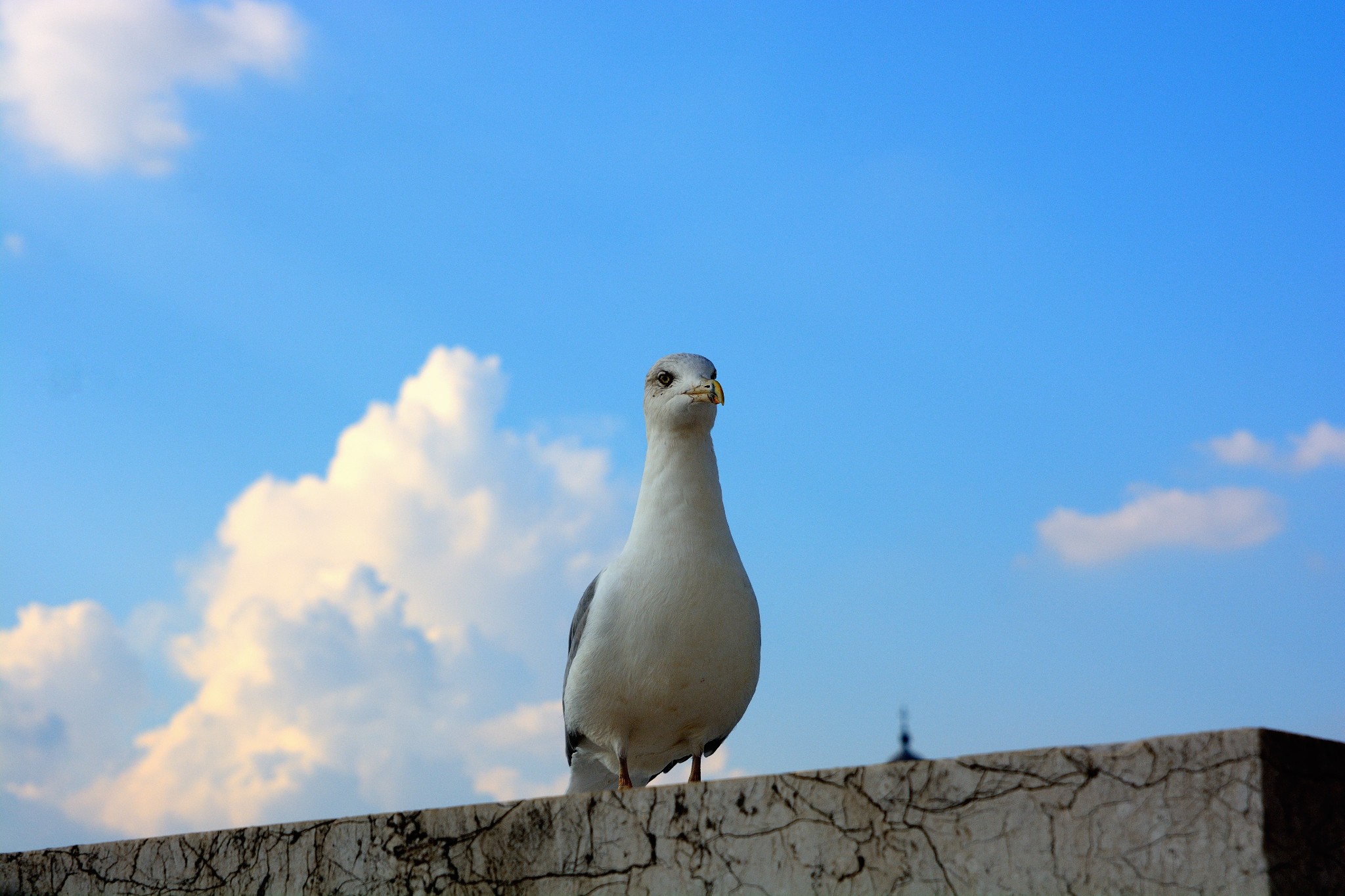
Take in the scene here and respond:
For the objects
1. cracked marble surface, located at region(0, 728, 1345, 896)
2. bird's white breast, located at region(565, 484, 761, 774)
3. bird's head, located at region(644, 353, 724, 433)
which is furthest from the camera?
bird's head, located at region(644, 353, 724, 433)

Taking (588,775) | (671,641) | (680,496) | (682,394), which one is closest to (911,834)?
(671,641)

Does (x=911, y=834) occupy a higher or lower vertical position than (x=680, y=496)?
lower

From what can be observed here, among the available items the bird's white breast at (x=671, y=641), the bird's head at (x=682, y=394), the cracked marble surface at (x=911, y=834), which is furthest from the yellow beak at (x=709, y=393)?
the cracked marble surface at (x=911, y=834)

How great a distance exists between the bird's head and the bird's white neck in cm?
5

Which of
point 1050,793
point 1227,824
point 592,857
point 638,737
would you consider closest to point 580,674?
point 638,737

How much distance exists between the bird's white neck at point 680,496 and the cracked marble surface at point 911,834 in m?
1.45

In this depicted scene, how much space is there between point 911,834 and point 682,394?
2.50 metres

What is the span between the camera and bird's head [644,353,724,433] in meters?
5.95

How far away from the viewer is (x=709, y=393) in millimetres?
5906

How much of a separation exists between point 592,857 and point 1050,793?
1815 millimetres

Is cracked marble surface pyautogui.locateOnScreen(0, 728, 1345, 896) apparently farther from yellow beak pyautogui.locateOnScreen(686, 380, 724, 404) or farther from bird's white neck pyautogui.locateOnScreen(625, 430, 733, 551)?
yellow beak pyautogui.locateOnScreen(686, 380, 724, 404)

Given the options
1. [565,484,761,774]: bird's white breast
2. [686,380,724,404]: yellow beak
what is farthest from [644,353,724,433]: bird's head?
[565,484,761,774]: bird's white breast

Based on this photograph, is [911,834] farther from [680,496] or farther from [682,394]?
[682,394]

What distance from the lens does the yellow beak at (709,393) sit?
591 centimetres
